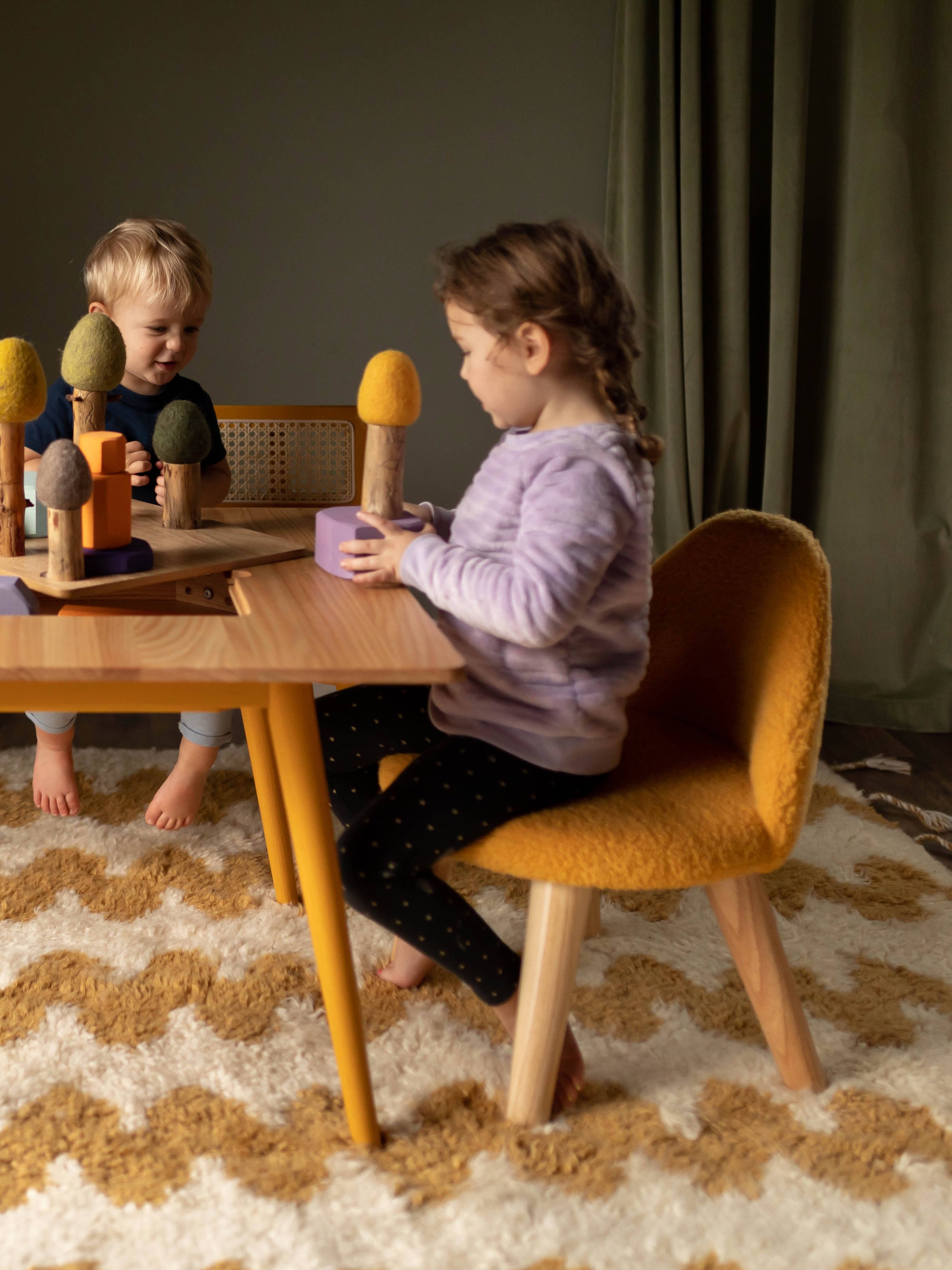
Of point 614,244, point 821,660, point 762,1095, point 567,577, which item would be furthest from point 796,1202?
point 614,244

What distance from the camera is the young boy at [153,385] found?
1442mm

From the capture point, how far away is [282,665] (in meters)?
0.81

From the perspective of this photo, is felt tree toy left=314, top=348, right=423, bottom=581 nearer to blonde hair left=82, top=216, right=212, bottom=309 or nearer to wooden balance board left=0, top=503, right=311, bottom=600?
wooden balance board left=0, top=503, right=311, bottom=600

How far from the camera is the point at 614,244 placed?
2.46 m

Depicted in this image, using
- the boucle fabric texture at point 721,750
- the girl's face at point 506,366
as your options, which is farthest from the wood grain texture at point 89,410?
the boucle fabric texture at point 721,750

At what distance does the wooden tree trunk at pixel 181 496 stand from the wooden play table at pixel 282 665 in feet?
0.36

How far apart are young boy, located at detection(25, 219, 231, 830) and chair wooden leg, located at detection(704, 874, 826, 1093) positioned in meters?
0.80

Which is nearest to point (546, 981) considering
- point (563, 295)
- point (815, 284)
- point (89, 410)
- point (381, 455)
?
point (381, 455)

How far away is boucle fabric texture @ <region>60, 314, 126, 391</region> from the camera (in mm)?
1146

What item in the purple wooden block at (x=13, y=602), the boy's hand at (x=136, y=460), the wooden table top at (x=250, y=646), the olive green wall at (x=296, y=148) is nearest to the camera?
the wooden table top at (x=250, y=646)

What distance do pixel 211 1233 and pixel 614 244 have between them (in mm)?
2137

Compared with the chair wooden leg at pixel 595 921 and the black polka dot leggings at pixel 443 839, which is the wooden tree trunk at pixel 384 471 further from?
the chair wooden leg at pixel 595 921

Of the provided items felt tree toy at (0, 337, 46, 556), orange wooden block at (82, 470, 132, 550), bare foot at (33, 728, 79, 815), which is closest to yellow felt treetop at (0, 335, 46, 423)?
felt tree toy at (0, 337, 46, 556)

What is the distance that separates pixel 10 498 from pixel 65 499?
0.53ft
